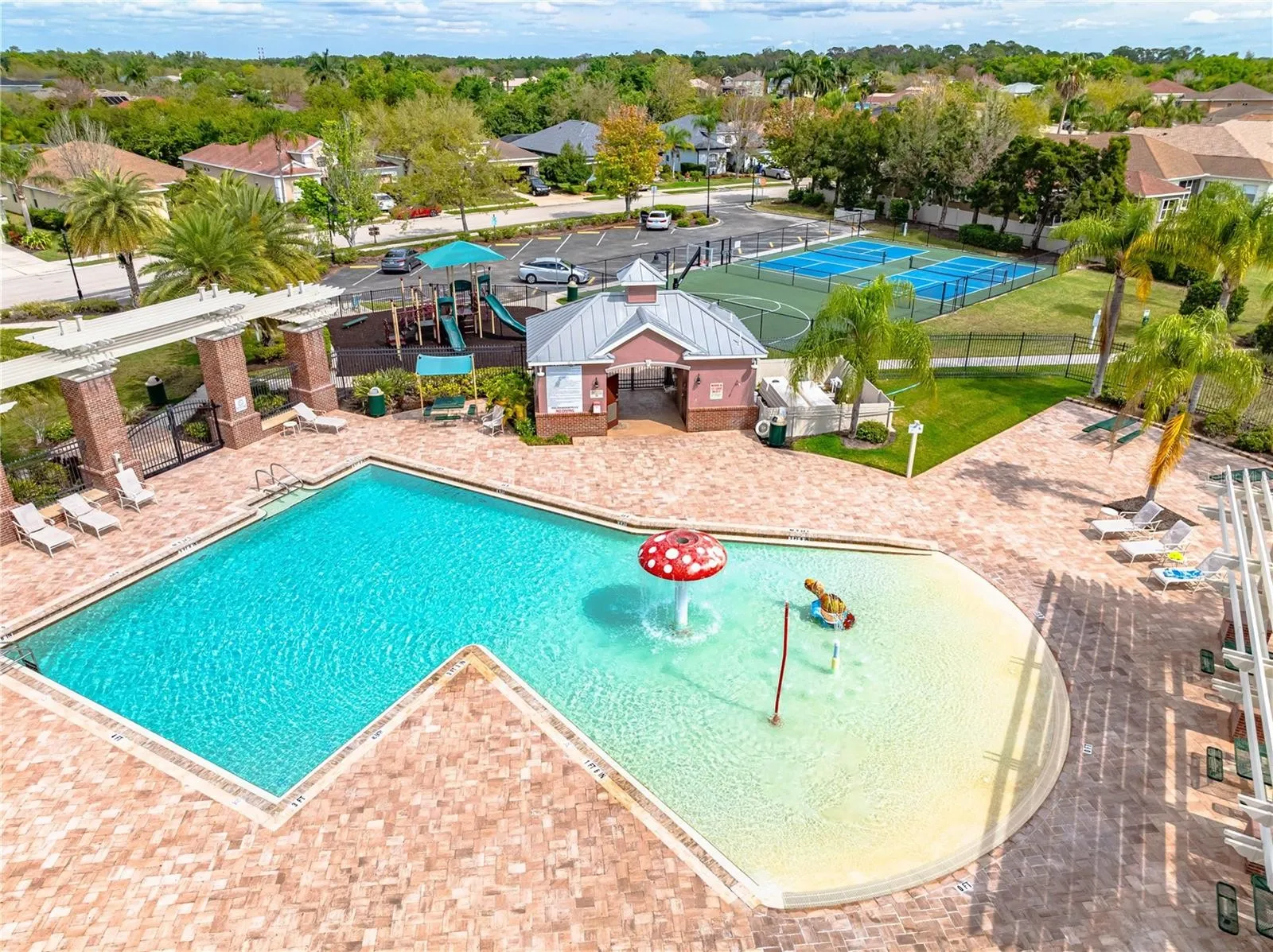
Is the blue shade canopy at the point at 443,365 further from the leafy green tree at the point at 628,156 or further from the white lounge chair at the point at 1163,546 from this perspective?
the leafy green tree at the point at 628,156

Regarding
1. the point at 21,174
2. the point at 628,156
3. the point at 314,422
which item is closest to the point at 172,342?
the point at 314,422

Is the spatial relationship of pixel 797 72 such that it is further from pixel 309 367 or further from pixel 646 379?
pixel 309 367

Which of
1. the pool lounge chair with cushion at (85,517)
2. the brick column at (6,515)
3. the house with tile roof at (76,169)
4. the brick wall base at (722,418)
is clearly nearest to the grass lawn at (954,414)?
the brick wall base at (722,418)

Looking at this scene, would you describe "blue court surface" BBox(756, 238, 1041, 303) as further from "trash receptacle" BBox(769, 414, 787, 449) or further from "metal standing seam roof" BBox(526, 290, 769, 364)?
"trash receptacle" BBox(769, 414, 787, 449)

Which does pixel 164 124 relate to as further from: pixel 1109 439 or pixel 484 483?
pixel 1109 439

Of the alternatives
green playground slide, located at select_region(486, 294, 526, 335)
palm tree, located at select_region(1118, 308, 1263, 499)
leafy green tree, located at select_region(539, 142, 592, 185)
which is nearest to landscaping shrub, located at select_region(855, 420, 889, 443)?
palm tree, located at select_region(1118, 308, 1263, 499)

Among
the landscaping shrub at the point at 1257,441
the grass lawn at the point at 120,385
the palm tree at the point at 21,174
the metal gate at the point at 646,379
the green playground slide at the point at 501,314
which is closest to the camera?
the grass lawn at the point at 120,385

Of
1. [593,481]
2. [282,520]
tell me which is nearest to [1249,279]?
[593,481]
